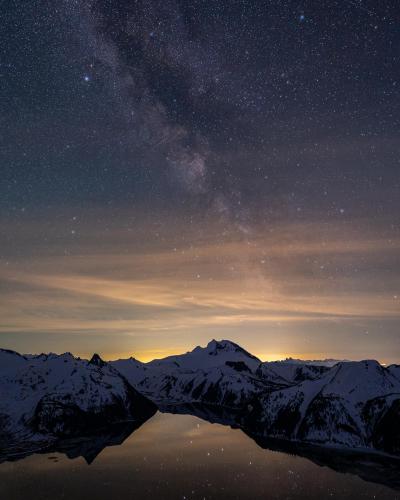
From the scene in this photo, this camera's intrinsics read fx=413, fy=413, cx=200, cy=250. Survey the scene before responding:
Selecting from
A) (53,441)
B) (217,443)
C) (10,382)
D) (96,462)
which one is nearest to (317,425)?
(217,443)

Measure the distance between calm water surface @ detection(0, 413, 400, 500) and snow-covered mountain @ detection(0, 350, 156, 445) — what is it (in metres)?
31.1

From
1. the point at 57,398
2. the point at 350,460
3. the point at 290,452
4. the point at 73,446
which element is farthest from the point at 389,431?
the point at 57,398

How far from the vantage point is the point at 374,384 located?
449ft

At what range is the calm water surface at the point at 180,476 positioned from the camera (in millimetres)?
79688

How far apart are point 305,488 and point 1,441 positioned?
96.4 m

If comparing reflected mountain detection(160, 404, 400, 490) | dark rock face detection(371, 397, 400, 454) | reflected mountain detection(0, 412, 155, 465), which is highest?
dark rock face detection(371, 397, 400, 454)

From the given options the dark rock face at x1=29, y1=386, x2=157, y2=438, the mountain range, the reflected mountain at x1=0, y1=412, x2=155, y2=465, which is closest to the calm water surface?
the reflected mountain at x1=0, y1=412, x2=155, y2=465

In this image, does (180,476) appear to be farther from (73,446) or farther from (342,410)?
(342,410)

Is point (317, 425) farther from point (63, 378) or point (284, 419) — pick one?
point (63, 378)

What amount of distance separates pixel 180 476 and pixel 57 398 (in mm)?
78927

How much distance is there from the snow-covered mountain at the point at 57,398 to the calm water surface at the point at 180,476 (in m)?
31.1

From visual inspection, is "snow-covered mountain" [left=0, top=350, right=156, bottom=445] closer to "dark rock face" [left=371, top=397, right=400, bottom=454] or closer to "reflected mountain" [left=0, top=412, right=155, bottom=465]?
"reflected mountain" [left=0, top=412, right=155, bottom=465]

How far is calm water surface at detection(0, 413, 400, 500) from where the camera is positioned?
79688mm

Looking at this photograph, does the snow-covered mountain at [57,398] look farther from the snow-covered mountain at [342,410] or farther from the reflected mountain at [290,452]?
the snow-covered mountain at [342,410]
